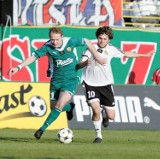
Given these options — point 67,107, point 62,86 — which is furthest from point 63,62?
point 67,107

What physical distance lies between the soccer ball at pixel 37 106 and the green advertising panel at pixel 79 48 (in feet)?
13.9

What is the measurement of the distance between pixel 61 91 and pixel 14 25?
33.8 ft

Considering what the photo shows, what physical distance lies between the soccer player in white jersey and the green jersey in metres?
0.24

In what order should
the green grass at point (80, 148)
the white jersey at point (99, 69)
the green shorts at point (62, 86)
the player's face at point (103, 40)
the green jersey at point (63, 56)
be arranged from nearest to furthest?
the green grass at point (80, 148), the player's face at point (103, 40), the green jersey at point (63, 56), the green shorts at point (62, 86), the white jersey at point (99, 69)

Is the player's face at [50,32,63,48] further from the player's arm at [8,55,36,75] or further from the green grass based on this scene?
the green grass

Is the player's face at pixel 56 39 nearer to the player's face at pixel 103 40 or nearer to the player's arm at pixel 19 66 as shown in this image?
the player's arm at pixel 19 66

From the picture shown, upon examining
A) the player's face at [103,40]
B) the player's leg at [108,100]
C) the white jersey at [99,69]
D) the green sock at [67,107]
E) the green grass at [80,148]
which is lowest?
the green grass at [80,148]

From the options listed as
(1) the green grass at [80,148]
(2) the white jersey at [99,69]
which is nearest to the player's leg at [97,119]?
(1) the green grass at [80,148]

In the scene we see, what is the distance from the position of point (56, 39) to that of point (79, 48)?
35.3 ft

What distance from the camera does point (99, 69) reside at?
16906 millimetres

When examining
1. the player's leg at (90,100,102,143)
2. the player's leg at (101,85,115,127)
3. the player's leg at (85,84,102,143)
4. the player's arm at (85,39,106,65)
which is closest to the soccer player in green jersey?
the player's arm at (85,39,106,65)

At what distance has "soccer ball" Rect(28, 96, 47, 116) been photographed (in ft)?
72.2

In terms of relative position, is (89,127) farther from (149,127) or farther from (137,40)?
(137,40)

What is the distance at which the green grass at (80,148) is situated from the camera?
1327 centimetres
